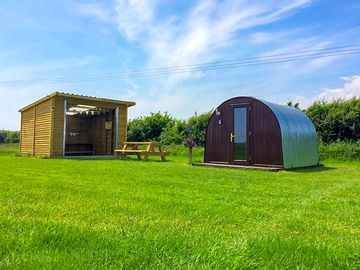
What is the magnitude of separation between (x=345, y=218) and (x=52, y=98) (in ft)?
48.9

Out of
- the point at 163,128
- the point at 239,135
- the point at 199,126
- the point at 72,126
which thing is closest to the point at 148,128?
the point at 163,128

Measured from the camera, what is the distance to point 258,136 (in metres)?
11.9

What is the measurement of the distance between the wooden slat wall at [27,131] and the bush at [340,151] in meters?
14.4

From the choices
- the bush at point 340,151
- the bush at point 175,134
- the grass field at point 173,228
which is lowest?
the grass field at point 173,228

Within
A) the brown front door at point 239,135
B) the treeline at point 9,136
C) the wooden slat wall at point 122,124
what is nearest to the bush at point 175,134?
the wooden slat wall at point 122,124

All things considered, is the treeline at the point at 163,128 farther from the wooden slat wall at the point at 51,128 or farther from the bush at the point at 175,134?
the wooden slat wall at the point at 51,128

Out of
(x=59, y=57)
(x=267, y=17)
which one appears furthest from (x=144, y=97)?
(x=267, y=17)

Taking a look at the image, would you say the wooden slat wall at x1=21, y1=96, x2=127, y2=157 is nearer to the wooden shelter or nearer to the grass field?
the wooden shelter

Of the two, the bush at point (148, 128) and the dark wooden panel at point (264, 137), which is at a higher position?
the bush at point (148, 128)

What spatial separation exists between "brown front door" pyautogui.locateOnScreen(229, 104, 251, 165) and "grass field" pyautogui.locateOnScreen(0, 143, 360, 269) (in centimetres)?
632

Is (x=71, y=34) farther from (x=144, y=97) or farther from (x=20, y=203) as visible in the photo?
(x=20, y=203)

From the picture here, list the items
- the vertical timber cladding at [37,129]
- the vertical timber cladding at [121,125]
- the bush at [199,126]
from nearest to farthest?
the vertical timber cladding at [37,129] → the vertical timber cladding at [121,125] → the bush at [199,126]

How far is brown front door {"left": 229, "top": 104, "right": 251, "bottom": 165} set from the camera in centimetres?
1219

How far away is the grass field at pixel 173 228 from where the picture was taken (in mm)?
2273
